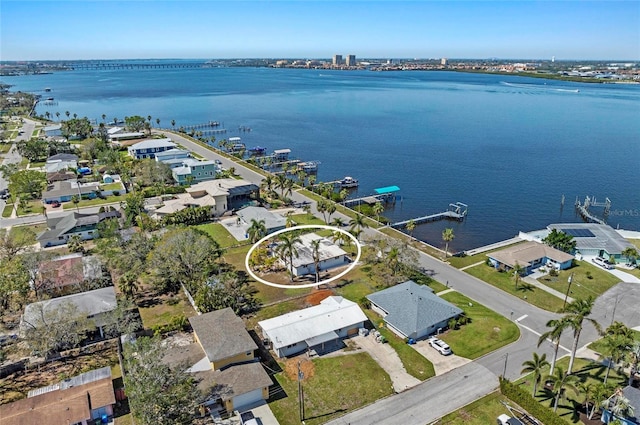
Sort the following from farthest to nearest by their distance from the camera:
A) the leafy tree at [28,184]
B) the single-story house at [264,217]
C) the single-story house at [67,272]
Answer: the leafy tree at [28,184]
the single-story house at [264,217]
the single-story house at [67,272]

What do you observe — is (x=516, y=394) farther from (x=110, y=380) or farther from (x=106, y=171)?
(x=106, y=171)

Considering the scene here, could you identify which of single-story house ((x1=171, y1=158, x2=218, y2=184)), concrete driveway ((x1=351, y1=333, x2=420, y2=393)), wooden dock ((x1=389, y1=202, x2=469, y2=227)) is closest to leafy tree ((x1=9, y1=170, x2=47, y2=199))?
single-story house ((x1=171, y1=158, x2=218, y2=184))

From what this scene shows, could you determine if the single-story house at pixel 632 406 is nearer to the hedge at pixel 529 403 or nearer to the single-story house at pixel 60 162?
the hedge at pixel 529 403

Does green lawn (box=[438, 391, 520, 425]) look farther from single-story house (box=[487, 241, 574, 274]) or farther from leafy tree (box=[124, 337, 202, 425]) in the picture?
single-story house (box=[487, 241, 574, 274])

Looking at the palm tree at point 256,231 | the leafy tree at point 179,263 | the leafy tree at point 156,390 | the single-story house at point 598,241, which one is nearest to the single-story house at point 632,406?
the leafy tree at point 156,390

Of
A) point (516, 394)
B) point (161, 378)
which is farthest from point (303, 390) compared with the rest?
point (516, 394)
